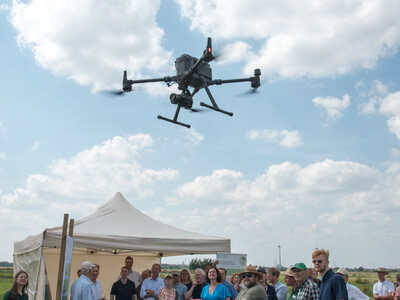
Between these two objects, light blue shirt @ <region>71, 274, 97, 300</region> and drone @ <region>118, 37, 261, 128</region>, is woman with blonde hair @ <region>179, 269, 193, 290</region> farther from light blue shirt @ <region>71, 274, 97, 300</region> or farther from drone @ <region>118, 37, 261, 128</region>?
drone @ <region>118, 37, 261, 128</region>

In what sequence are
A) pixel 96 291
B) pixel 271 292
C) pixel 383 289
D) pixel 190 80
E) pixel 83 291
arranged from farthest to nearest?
pixel 190 80
pixel 383 289
pixel 96 291
pixel 83 291
pixel 271 292

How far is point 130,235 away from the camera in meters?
8.37

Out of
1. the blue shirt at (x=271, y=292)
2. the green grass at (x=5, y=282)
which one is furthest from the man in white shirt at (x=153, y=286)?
the green grass at (x=5, y=282)

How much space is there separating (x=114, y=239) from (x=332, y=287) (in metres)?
5.27

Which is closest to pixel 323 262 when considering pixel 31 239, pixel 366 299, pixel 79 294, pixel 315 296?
pixel 315 296

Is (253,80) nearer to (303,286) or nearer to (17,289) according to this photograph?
(303,286)

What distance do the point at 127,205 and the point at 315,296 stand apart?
6482mm

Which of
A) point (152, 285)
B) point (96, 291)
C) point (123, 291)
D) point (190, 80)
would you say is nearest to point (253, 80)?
point (190, 80)

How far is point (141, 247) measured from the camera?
8281 mm

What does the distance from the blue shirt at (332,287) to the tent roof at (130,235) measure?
5093mm

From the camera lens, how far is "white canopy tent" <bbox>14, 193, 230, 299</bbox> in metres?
7.48

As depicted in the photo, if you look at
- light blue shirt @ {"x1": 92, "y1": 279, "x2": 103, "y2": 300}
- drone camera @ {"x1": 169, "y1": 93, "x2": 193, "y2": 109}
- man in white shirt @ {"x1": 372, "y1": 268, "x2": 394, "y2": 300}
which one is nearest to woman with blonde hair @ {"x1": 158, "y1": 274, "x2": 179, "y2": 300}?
light blue shirt @ {"x1": 92, "y1": 279, "x2": 103, "y2": 300}

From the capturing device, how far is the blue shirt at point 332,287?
3.59 meters

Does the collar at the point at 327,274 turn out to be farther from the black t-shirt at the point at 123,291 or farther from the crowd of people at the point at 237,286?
the black t-shirt at the point at 123,291
